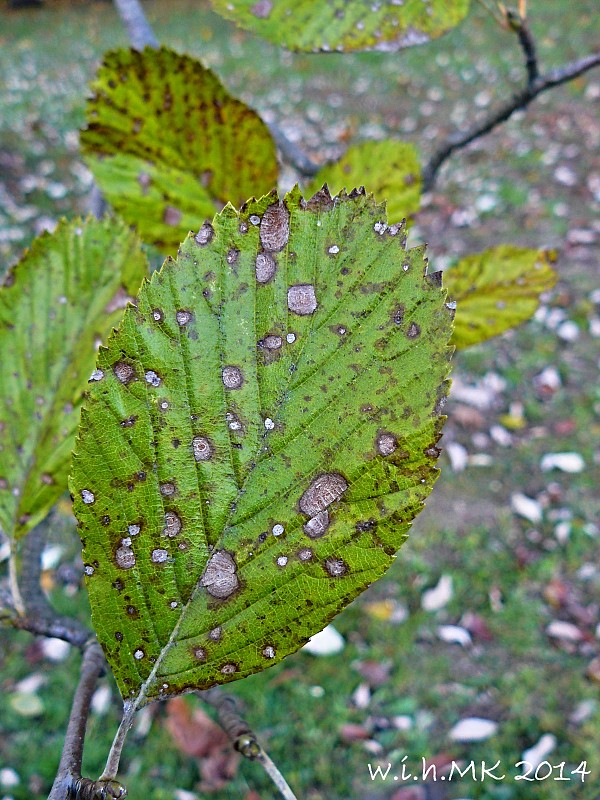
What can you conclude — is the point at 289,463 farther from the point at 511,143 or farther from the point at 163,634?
the point at 511,143

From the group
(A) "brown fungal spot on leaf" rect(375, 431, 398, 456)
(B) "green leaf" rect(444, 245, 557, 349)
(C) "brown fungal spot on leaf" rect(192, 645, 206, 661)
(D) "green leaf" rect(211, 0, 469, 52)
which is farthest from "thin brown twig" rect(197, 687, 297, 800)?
(D) "green leaf" rect(211, 0, 469, 52)

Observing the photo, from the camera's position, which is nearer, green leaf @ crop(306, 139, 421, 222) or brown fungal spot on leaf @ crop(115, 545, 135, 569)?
brown fungal spot on leaf @ crop(115, 545, 135, 569)

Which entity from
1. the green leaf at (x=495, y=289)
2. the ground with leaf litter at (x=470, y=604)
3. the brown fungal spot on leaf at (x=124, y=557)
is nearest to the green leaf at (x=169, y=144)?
the green leaf at (x=495, y=289)

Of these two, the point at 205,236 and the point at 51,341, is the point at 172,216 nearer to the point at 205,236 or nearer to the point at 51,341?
the point at 51,341

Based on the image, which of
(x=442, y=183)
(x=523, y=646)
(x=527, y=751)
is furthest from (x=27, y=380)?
(x=442, y=183)

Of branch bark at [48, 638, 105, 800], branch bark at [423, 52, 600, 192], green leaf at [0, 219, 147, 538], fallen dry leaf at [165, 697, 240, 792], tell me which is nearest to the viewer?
branch bark at [48, 638, 105, 800]

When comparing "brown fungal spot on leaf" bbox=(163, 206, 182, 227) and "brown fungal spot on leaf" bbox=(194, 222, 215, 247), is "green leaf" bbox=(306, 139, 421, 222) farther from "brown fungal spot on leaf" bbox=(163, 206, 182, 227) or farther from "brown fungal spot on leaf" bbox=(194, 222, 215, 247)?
"brown fungal spot on leaf" bbox=(194, 222, 215, 247)

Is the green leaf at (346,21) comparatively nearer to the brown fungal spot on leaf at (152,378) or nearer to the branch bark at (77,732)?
the brown fungal spot on leaf at (152,378)
